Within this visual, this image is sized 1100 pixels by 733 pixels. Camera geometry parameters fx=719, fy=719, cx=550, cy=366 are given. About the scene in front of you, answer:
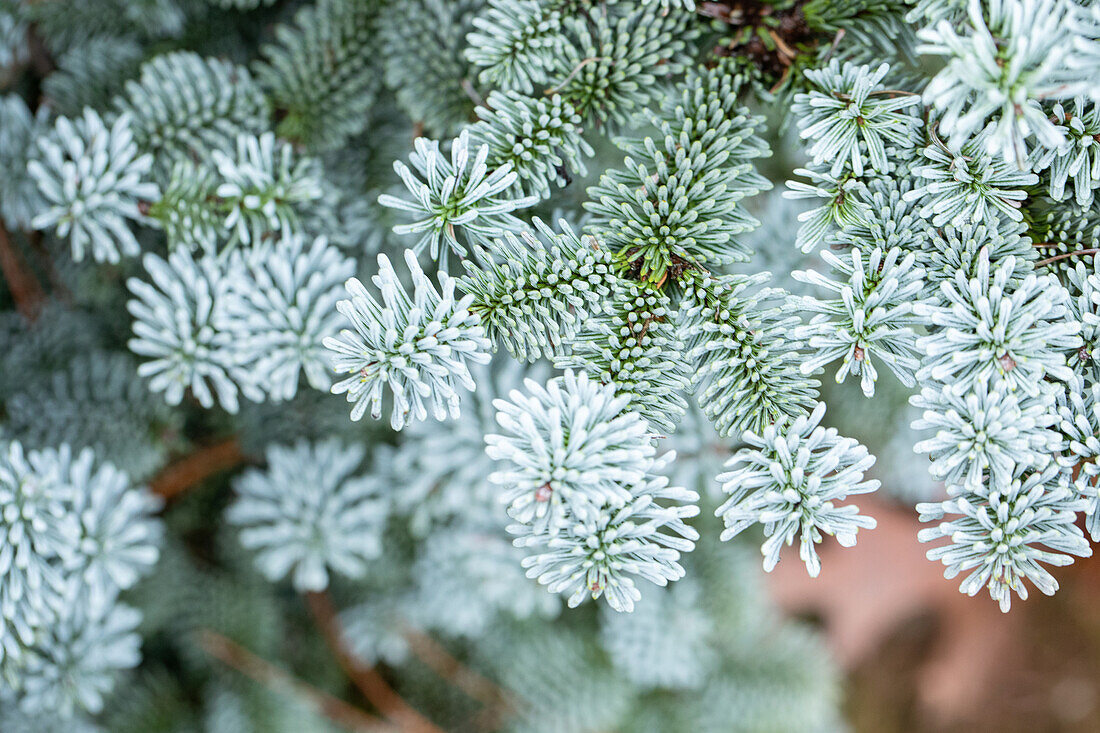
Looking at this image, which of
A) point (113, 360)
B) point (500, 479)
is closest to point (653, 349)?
point (500, 479)

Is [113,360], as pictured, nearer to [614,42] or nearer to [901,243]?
[614,42]

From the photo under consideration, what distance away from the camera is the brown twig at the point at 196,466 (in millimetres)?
669

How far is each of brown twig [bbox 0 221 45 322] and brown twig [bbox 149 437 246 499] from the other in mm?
180

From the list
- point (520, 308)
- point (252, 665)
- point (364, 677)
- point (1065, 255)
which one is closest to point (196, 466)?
point (252, 665)

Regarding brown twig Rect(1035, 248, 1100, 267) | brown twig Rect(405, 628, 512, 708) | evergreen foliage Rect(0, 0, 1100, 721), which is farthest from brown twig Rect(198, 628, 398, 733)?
brown twig Rect(1035, 248, 1100, 267)

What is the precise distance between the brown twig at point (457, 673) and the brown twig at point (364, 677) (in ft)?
0.17

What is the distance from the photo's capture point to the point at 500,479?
31 cm

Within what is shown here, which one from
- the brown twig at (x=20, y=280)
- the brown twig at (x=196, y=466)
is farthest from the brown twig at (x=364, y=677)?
the brown twig at (x=20, y=280)

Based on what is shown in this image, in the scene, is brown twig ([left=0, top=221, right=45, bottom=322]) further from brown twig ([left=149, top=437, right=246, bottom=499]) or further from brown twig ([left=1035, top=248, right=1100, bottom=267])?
brown twig ([left=1035, top=248, right=1100, bottom=267])

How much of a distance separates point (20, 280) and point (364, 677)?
54cm

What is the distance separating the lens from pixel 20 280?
65cm

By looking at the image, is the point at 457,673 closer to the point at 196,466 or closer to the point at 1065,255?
the point at 196,466

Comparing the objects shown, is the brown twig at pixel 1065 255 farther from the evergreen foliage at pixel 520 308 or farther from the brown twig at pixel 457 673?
the brown twig at pixel 457 673

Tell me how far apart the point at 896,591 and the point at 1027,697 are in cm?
27
